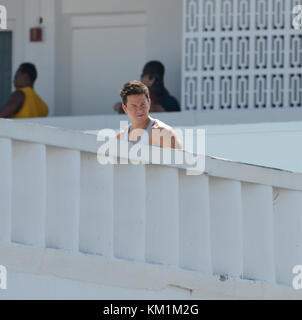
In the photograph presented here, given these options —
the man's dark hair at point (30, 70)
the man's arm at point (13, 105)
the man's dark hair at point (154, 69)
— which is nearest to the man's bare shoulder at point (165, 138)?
the man's dark hair at point (154, 69)

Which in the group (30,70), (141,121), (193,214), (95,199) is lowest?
(193,214)

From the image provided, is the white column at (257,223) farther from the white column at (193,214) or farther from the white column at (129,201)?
the white column at (129,201)

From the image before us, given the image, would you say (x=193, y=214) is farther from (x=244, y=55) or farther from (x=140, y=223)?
(x=244, y=55)

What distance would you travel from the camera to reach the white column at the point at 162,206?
6.73m

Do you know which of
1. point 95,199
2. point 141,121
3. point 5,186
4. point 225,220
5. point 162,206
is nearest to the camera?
point 5,186

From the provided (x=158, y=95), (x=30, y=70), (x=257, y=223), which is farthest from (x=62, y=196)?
(x=30, y=70)

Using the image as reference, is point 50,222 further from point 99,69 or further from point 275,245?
point 99,69

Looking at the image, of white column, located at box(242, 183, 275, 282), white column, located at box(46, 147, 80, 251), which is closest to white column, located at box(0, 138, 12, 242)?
white column, located at box(46, 147, 80, 251)

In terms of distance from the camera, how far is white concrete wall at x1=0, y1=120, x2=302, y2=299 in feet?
21.4

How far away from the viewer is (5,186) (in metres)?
6.46

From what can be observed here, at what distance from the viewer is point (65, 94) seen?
1270 centimetres

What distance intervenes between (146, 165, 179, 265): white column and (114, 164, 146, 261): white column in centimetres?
5

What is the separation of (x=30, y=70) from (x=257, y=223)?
512 centimetres

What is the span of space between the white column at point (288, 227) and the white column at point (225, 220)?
295mm
